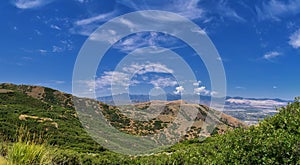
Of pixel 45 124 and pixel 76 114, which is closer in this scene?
pixel 45 124

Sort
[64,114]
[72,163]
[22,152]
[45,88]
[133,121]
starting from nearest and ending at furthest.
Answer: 1. [22,152]
2. [72,163]
3. [64,114]
4. [133,121]
5. [45,88]

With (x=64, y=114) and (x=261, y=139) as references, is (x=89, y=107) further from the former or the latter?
(x=261, y=139)

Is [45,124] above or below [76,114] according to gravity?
below

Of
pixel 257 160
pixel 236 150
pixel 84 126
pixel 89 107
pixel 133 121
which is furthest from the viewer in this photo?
pixel 89 107

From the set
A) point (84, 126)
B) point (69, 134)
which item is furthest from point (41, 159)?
point (84, 126)

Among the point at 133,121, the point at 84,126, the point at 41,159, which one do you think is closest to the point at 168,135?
the point at 133,121

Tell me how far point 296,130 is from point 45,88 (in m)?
103

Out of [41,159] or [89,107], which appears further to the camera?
[89,107]

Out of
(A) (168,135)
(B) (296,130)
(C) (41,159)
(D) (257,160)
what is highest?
(B) (296,130)

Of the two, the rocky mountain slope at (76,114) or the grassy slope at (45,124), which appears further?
the rocky mountain slope at (76,114)

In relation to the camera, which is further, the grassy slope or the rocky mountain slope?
the rocky mountain slope

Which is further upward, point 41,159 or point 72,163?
point 41,159

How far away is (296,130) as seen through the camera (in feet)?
20.5

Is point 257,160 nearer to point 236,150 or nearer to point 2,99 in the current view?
point 236,150
